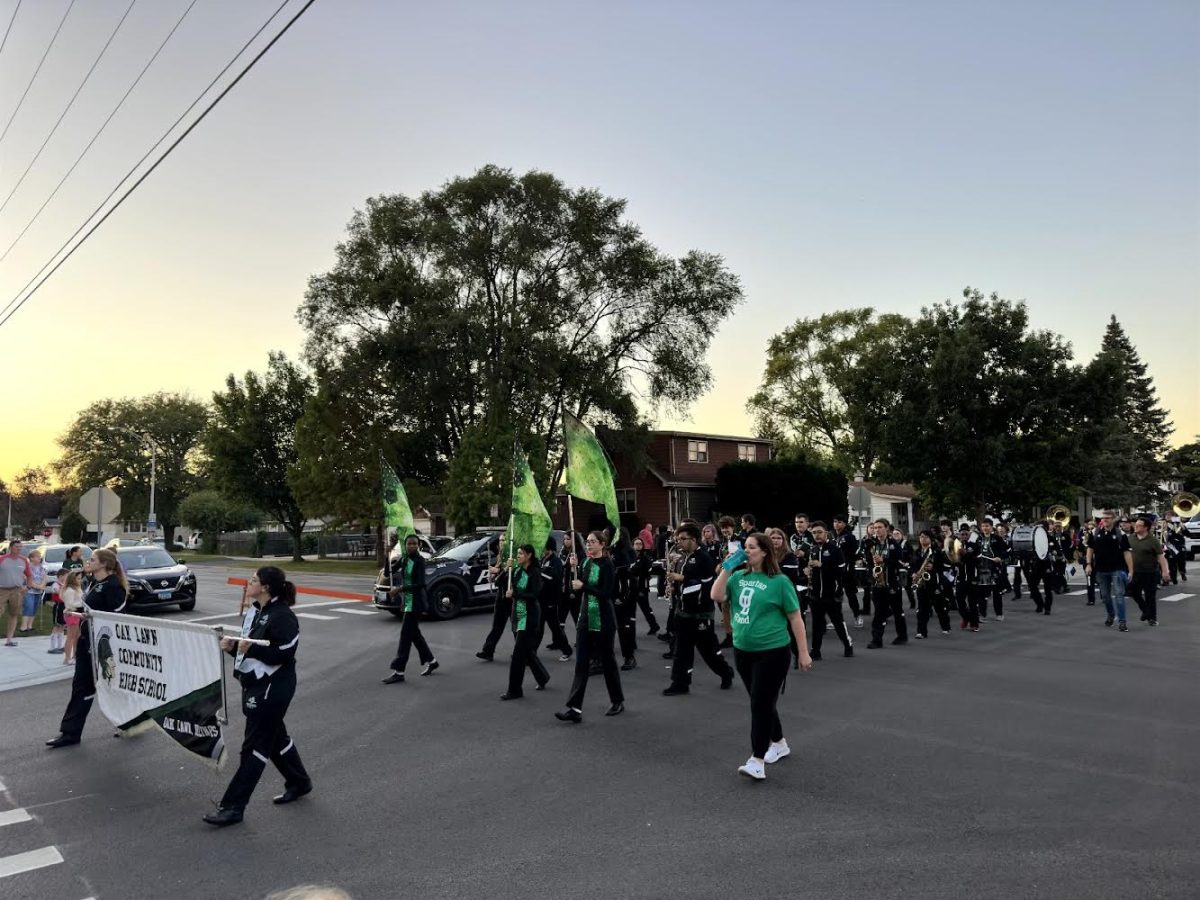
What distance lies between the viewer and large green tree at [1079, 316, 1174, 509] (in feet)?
122

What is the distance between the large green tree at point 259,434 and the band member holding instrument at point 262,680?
1760 inches

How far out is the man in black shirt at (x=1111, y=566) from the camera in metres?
14.0

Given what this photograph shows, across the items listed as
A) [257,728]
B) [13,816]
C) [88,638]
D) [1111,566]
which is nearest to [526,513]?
Result: [88,638]

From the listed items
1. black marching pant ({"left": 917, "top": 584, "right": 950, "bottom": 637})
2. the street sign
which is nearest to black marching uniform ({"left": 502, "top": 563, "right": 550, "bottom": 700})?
black marching pant ({"left": 917, "top": 584, "right": 950, "bottom": 637})

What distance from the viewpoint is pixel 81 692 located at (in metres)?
7.50

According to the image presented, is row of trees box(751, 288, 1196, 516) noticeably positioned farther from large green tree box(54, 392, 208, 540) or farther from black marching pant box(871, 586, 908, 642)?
large green tree box(54, 392, 208, 540)

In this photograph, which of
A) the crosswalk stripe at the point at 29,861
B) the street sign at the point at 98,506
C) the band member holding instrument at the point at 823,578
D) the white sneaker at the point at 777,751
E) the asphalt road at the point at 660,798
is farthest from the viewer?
the street sign at the point at 98,506

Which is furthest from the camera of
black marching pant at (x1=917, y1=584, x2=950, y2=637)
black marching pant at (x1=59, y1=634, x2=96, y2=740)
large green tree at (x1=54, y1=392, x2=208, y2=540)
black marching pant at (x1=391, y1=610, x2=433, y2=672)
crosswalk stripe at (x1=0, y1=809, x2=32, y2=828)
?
large green tree at (x1=54, y1=392, x2=208, y2=540)

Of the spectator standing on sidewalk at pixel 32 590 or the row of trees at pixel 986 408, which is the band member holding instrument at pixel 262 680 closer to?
the spectator standing on sidewalk at pixel 32 590

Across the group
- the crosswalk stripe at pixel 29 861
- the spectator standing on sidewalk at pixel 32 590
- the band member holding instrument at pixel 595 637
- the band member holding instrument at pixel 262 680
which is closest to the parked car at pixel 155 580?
the spectator standing on sidewalk at pixel 32 590

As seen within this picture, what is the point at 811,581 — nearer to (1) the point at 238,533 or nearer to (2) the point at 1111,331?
(1) the point at 238,533

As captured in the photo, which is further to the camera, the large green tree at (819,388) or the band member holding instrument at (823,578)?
the large green tree at (819,388)

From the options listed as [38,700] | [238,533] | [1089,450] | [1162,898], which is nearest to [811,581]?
[1162,898]

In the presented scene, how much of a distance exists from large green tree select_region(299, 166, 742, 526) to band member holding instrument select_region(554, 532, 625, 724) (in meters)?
27.2
